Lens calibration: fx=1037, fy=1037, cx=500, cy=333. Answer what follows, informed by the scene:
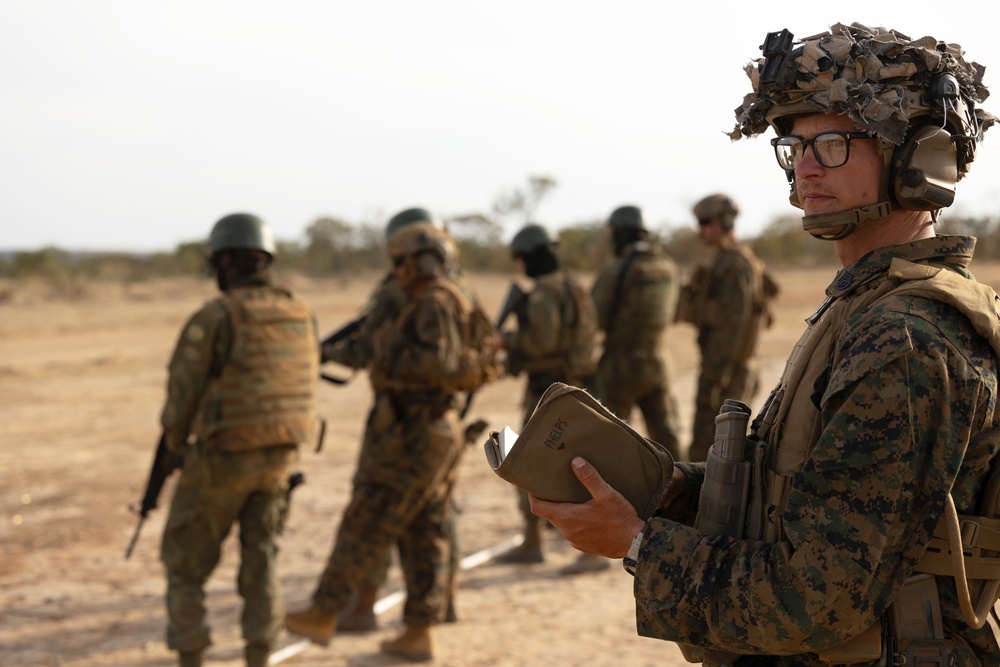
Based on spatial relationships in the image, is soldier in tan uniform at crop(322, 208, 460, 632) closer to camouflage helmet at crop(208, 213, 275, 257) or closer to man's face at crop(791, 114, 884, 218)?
camouflage helmet at crop(208, 213, 275, 257)

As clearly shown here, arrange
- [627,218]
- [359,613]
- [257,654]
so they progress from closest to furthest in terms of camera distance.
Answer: [257,654] → [359,613] → [627,218]

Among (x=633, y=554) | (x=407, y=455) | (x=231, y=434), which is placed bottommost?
(x=407, y=455)

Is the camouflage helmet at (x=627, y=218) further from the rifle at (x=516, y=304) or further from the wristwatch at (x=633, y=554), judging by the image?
the wristwatch at (x=633, y=554)

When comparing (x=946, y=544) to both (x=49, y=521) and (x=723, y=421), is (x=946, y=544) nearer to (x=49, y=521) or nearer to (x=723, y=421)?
(x=723, y=421)

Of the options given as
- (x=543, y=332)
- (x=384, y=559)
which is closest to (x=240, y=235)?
(x=384, y=559)

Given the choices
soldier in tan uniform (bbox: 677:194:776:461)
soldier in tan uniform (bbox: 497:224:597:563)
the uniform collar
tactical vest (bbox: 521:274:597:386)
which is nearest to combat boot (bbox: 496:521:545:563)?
soldier in tan uniform (bbox: 497:224:597:563)

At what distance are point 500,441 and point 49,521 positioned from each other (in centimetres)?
707

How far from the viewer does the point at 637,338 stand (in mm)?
7836

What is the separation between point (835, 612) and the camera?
187cm

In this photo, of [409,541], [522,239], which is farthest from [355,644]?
[522,239]

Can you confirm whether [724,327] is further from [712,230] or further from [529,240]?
[529,240]

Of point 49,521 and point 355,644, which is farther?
point 49,521

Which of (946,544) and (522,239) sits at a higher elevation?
(522,239)

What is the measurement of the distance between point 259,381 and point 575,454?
3.14 m
